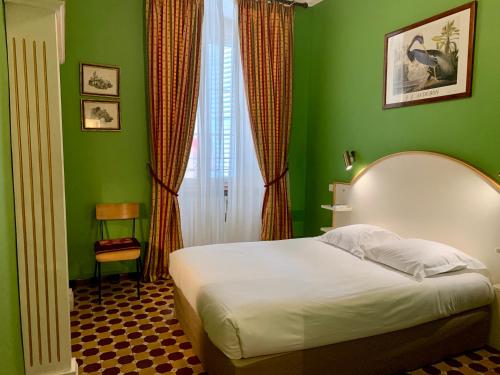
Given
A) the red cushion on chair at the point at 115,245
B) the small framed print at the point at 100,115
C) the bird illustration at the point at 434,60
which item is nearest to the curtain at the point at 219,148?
the red cushion on chair at the point at 115,245

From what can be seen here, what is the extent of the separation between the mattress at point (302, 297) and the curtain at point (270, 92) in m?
1.59

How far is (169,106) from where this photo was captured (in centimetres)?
374

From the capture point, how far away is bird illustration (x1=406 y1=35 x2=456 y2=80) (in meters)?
2.88

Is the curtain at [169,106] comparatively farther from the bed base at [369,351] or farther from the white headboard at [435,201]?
the white headboard at [435,201]

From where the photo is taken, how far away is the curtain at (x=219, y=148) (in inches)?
156

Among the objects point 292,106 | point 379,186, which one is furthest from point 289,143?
point 379,186

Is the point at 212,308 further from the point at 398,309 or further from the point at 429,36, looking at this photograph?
the point at 429,36

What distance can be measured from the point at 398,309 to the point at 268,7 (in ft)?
11.6

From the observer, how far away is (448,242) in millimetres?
2844

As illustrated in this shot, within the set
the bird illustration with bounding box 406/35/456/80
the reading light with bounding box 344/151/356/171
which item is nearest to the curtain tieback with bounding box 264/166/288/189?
the reading light with bounding box 344/151/356/171

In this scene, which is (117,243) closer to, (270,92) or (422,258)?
(270,92)

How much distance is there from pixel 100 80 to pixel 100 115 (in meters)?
0.35

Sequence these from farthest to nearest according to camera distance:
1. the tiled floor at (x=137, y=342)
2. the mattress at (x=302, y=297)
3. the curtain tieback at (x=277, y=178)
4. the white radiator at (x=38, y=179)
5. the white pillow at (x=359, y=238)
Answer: the curtain tieback at (x=277, y=178) < the white pillow at (x=359, y=238) < the tiled floor at (x=137, y=342) < the mattress at (x=302, y=297) < the white radiator at (x=38, y=179)

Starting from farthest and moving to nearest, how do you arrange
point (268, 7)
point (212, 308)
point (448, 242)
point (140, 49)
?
1. point (268, 7)
2. point (140, 49)
3. point (448, 242)
4. point (212, 308)
